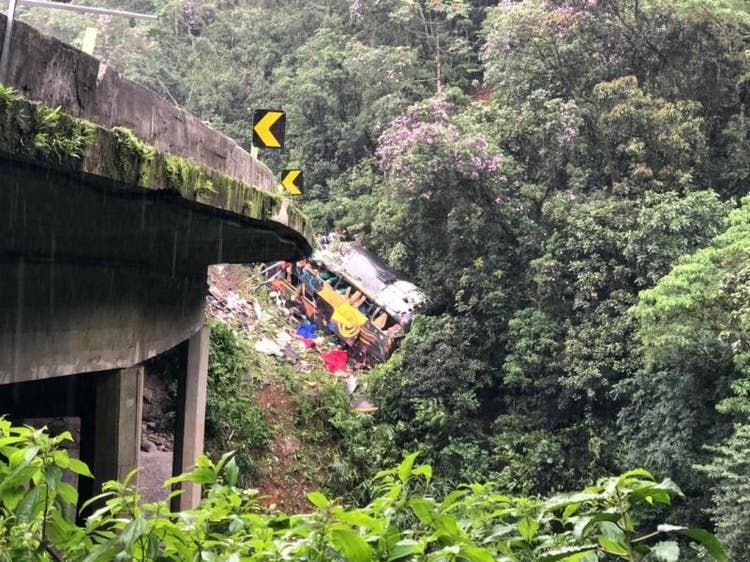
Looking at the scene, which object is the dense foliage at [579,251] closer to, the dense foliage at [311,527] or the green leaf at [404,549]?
the dense foliage at [311,527]

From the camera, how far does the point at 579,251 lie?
41.2 ft

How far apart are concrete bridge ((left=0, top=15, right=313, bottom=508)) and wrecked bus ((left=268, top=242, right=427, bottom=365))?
935 cm

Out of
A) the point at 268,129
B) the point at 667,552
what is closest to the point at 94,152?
the point at 667,552

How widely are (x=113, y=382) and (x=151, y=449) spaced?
5917 millimetres

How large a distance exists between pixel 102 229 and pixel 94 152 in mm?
1298

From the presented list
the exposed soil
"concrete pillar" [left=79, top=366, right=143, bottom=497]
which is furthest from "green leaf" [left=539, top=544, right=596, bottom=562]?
the exposed soil

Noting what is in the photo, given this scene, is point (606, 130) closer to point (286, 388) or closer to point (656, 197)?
point (656, 197)

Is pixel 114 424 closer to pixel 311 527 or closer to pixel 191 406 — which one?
pixel 191 406

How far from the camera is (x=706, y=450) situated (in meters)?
9.65

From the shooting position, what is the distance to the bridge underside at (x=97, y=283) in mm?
2863

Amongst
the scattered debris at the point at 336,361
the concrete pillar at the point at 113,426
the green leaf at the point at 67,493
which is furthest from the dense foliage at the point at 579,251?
the green leaf at the point at 67,493

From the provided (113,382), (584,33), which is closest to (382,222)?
(584,33)

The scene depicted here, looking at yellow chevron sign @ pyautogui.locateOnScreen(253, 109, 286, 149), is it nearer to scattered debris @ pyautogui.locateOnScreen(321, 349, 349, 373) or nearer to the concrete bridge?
the concrete bridge

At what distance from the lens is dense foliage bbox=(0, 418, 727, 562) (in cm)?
133
